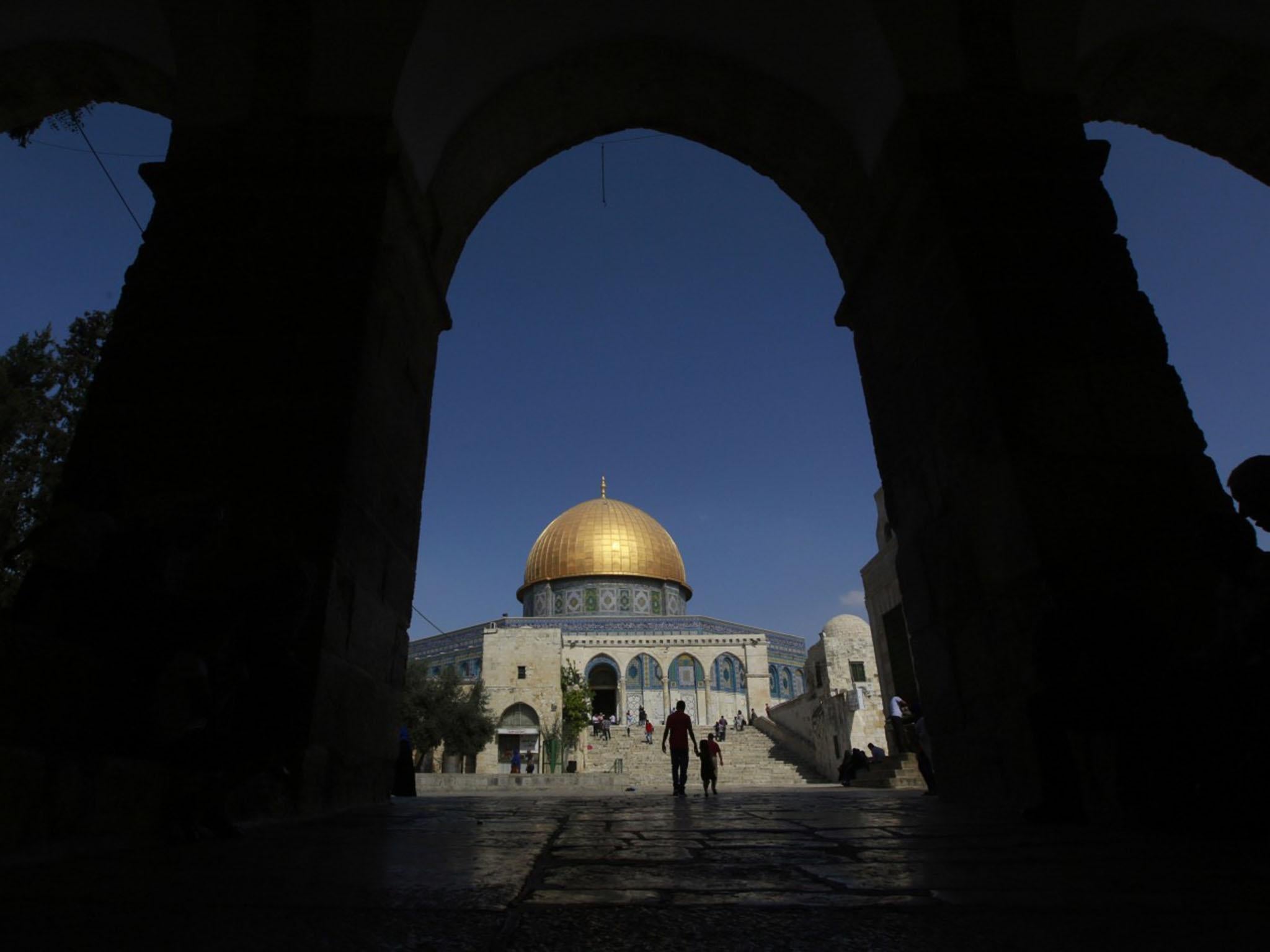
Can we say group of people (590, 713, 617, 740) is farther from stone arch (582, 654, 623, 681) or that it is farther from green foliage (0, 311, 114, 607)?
green foliage (0, 311, 114, 607)

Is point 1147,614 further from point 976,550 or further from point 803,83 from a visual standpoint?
point 803,83

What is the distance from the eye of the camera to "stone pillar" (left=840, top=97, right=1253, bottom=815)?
244 cm

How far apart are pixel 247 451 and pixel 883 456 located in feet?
11.6

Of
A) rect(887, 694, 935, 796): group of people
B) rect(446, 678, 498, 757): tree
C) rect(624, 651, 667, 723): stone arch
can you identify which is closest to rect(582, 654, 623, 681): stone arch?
rect(624, 651, 667, 723): stone arch

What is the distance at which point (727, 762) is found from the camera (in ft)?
67.8

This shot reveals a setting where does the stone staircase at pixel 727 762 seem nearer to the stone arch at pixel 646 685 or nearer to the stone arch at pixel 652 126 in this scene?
the stone arch at pixel 646 685

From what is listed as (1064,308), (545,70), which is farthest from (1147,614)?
(545,70)

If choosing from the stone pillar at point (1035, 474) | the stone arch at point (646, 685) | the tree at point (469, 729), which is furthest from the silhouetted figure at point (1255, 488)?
the stone arch at point (646, 685)

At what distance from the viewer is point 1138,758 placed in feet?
7.31

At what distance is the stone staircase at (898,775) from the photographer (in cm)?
893

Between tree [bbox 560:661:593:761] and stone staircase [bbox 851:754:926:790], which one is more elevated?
tree [bbox 560:661:593:761]

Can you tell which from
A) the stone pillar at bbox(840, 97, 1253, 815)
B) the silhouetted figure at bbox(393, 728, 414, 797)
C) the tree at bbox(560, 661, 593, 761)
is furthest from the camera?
the tree at bbox(560, 661, 593, 761)

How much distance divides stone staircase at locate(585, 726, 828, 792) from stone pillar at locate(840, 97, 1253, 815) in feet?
41.9

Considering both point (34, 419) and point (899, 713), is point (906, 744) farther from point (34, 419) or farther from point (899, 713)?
point (34, 419)
